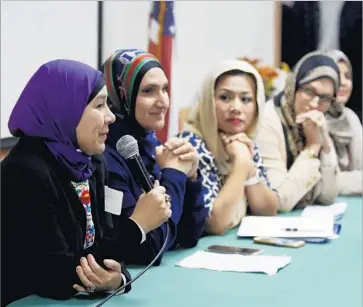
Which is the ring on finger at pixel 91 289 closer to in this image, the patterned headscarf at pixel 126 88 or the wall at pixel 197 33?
the patterned headscarf at pixel 126 88

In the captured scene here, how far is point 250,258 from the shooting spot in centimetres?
179

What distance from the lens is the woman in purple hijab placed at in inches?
51.0

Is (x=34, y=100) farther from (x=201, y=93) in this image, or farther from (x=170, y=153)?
(x=201, y=93)

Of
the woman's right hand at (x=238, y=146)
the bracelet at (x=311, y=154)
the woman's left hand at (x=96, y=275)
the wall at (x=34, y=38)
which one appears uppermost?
the wall at (x=34, y=38)

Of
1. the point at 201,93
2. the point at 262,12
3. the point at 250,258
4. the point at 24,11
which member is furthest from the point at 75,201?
the point at 262,12

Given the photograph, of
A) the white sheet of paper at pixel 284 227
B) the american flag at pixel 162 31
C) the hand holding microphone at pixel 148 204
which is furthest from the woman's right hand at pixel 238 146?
the american flag at pixel 162 31

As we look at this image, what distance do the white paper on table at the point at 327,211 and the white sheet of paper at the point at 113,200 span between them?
106cm

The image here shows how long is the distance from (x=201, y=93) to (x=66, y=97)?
3.12 ft

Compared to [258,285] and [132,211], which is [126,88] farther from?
[258,285]

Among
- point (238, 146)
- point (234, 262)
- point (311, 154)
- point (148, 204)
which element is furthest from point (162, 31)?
point (148, 204)

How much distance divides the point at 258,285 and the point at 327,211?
95 centimetres

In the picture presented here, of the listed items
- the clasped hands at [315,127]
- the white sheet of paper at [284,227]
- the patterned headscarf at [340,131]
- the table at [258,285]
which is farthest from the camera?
the patterned headscarf at [340,131]

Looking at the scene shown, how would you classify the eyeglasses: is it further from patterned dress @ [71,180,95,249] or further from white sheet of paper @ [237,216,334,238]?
patterned dress @ [71,180,95,249]

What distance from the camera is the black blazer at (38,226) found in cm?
129
